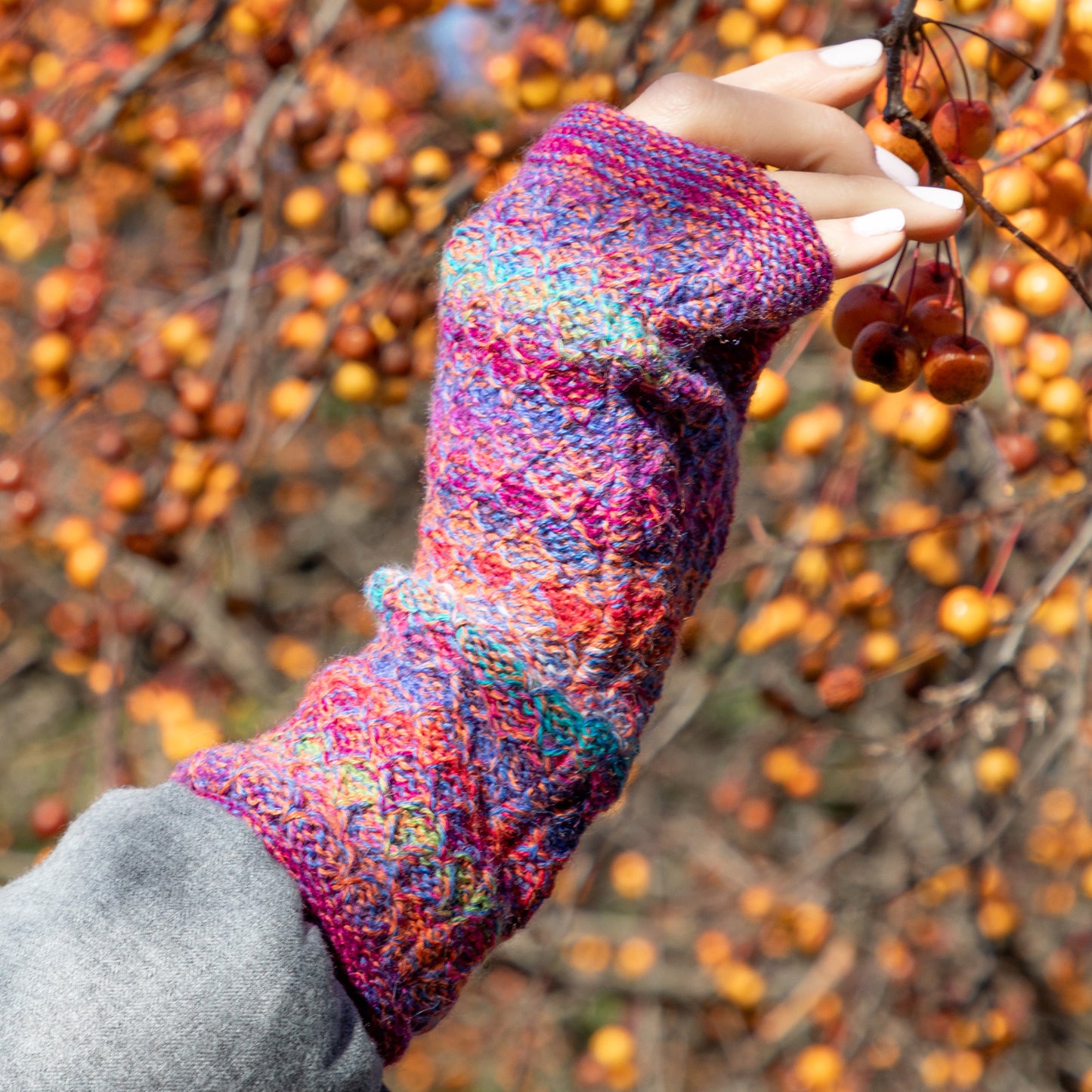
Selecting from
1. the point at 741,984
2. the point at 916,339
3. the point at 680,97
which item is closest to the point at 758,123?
the point at 680,97

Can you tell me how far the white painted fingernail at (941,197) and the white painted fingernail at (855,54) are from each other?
76 mm

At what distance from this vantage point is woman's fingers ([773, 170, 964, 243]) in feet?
1.98

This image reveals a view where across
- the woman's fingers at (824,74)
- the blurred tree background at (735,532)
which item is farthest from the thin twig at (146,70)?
the woman's fingers at (824,74)

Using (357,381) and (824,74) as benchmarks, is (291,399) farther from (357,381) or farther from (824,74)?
(824,74)

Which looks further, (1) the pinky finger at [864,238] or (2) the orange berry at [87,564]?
(2) the orange berry at [87,564]

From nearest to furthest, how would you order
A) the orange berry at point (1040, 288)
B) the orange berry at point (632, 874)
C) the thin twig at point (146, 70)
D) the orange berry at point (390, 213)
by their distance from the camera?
the orange berry at point (1040, 288) < the thin twig at point (146, 70) < the orange berry at point (390, 213) < the orange berry at point (632, 874)

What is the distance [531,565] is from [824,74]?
1.07ft

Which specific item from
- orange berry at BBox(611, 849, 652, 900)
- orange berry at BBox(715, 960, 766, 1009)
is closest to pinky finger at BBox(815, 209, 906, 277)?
orange berry at BBox(715, 960, 766, 1009)

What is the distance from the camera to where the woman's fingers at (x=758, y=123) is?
595 mm

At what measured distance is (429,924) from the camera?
543 mm

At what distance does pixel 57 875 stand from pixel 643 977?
1804 millimetres

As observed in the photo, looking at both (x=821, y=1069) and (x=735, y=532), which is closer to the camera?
(x=821, y=1069)

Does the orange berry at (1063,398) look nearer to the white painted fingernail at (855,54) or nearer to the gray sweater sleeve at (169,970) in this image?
the white painted fingernail at (855,54)

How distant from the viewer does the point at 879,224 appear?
0.59 m
